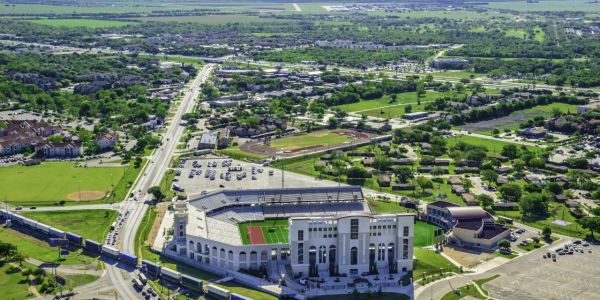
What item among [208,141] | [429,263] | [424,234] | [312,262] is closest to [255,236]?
[312,262]

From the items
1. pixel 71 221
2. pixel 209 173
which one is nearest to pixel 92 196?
pixel 71 221

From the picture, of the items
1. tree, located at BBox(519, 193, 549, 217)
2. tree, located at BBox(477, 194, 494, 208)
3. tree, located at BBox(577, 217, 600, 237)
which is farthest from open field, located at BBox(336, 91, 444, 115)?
tree, located at BBox(577, 217, 600, 237)

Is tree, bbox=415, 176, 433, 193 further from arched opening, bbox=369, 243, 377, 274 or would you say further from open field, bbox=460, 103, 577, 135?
open field, bbox=460, 103, 577, 135

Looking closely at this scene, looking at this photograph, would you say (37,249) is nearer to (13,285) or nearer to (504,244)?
(13,285)

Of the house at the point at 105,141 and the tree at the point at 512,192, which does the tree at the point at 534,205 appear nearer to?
the tree at the point at 512,192

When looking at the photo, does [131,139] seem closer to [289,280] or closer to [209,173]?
[209,173]
